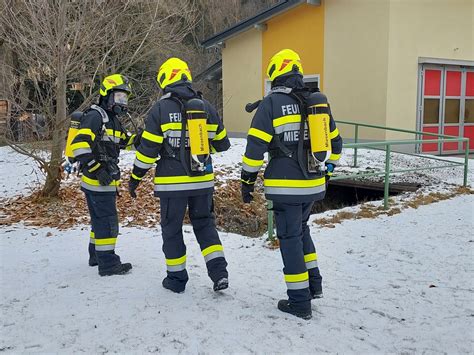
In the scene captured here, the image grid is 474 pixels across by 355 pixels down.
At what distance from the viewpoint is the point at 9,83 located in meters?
7.81

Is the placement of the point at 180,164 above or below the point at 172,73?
below

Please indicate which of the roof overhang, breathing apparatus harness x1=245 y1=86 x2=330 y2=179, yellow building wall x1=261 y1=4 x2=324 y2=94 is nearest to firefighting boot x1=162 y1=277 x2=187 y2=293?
breathing apparatus harness x1=245 y1=86 x2=330 y2=179

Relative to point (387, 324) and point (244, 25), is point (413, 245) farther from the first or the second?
point (244, 25)

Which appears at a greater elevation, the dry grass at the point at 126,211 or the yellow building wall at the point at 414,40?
the yellow building wall at the point at 414,40

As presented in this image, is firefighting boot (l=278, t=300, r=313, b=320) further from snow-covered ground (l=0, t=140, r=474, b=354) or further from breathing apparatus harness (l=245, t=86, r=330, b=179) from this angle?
breathing apparatus harness (l=245, t=86, r=330, b=179)

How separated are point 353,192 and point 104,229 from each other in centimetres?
681

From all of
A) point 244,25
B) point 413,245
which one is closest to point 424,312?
point 413,245

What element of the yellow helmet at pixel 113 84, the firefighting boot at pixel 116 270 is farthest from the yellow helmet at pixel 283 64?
the firefighting boot at pixel 116 270

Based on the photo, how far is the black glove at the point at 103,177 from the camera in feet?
14.7

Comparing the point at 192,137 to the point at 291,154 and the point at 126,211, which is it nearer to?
the point at 291,154

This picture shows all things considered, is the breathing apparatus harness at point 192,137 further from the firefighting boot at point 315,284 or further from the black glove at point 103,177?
the firefighting boot at point 315,284

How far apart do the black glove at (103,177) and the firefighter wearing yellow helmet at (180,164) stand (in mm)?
408

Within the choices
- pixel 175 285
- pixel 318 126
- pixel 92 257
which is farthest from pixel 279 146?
pixel 92 257

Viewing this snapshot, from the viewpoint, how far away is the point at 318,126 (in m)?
3.65
